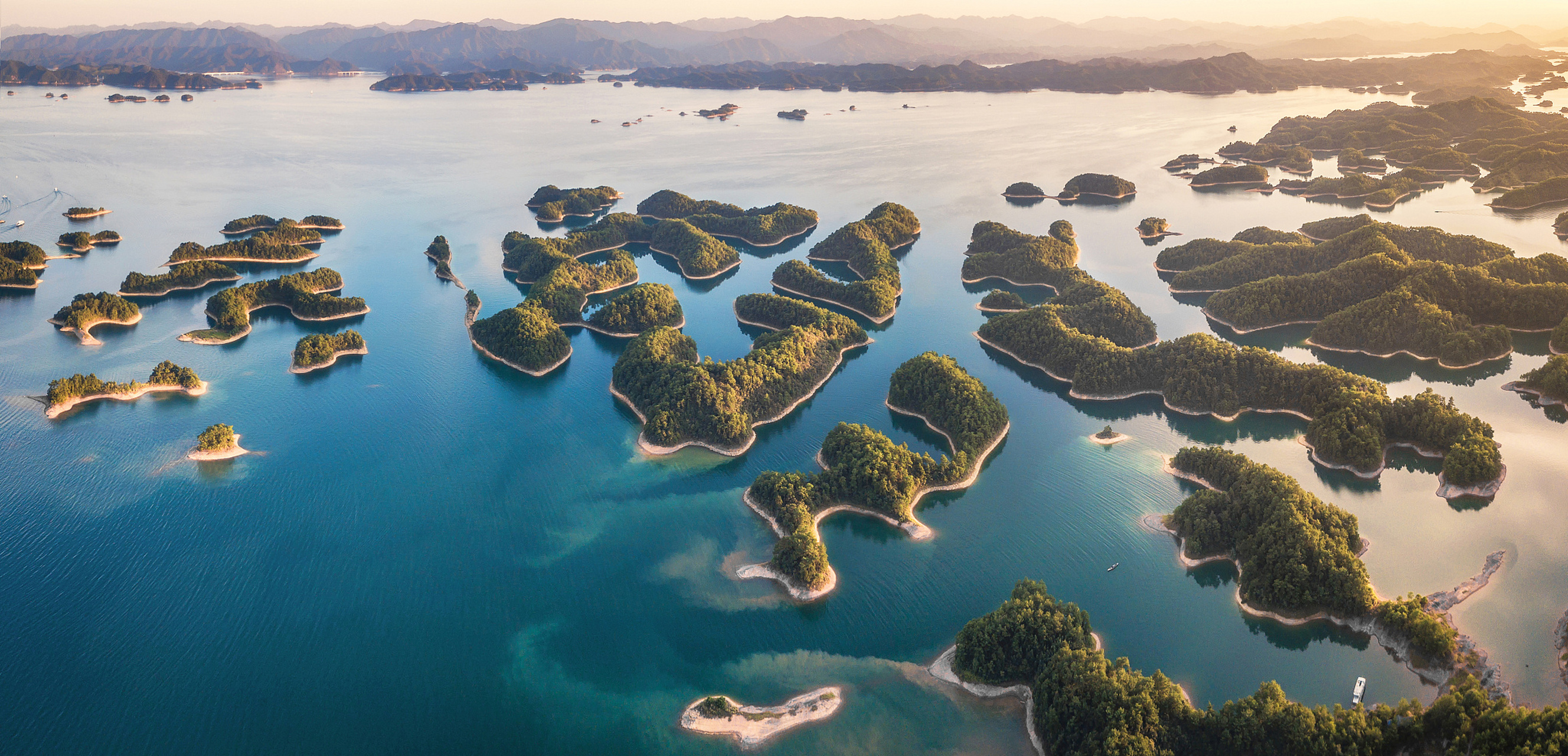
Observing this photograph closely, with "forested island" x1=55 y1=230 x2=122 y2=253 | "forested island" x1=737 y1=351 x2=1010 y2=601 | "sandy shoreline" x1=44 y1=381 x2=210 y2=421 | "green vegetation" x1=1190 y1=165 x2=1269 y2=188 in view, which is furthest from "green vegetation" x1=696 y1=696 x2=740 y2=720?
"green vegetation" x1=1190 y1=165 x2=1269 y2=188

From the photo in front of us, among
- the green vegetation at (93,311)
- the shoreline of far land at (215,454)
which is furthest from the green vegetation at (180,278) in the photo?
the shoreline of far land at (215,454)

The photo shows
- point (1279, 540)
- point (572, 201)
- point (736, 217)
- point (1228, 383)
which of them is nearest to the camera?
point (1279, 540)

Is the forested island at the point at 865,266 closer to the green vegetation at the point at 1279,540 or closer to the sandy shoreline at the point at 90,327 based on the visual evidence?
the green vegetation at the point at 1279,540

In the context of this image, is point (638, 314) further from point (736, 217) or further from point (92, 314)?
point (92, 314)

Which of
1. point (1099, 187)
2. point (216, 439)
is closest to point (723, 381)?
point (216, 439)

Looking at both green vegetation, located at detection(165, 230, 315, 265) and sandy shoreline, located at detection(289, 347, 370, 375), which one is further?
green vegetation, located at detection(165, 230, 315, 265)

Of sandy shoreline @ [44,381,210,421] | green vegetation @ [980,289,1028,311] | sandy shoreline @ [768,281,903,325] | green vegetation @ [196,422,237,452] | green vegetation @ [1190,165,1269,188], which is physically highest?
green vegetation @ [1190,165,1269,188]

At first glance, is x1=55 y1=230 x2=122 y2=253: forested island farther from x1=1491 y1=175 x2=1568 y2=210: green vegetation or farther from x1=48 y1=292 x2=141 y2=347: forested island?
x1=1491 y1=175 x2=1568 y2=210: green vegetation
